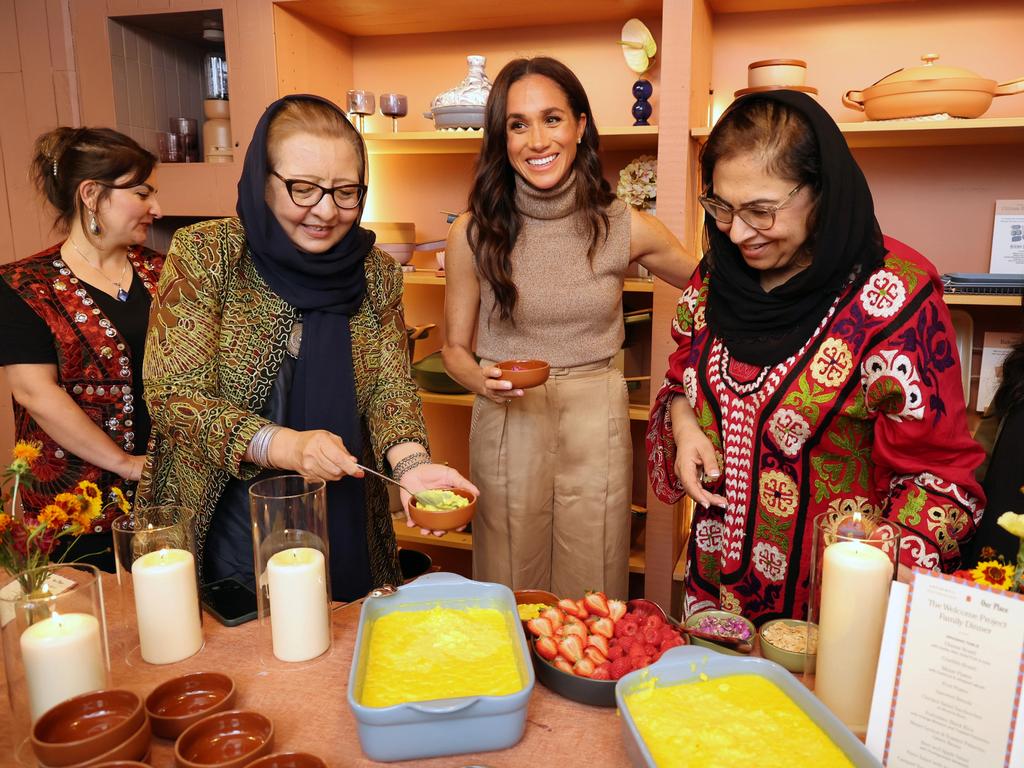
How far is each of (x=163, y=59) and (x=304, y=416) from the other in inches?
85.9

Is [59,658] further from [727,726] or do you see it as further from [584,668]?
[727,726]

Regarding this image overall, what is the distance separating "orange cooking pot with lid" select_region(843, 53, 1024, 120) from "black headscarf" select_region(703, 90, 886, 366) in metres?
1.03

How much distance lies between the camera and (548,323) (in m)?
2.16

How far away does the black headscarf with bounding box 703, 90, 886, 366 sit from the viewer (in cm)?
133

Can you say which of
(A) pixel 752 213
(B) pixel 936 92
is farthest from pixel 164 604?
(B) pixel 936 92

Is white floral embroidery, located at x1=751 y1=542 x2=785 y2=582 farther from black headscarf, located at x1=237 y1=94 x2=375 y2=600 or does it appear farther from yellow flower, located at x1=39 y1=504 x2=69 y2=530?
yellow flower, located at x1=39 y1=504 x2=69 y2=530

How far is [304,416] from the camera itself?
A: 1670 millimetres

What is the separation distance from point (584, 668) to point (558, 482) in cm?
117

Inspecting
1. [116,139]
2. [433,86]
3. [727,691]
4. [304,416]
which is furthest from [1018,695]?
[433,86]

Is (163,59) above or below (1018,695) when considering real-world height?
above

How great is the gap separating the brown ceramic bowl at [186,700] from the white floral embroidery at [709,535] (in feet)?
Answer: 3.31

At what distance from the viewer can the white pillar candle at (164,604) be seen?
1163mm

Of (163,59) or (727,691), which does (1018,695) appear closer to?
(727,691)

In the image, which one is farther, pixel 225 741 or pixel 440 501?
pixel 440 501
